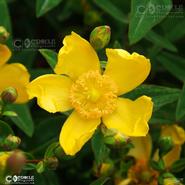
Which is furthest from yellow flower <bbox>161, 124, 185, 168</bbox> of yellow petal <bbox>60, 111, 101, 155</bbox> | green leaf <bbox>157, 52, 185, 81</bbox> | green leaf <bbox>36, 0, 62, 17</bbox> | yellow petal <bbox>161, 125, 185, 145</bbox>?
green leaf <bbox>36, 0, 62, 17</bbox>

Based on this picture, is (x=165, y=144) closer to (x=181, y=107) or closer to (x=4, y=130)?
(x=181, y=107)

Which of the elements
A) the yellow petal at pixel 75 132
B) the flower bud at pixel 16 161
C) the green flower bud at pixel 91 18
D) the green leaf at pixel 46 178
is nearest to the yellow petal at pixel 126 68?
the yellow petal at pixel 75 132

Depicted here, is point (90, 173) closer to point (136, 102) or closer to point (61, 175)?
point (61, 175)

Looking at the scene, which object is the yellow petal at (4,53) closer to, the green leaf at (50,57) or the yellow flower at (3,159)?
the green leaf at (50,57)

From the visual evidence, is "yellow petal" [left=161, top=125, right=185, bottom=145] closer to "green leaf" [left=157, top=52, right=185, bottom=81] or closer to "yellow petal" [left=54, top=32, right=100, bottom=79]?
"green leaf" [left=157, top=52, right=185, bottom=81]

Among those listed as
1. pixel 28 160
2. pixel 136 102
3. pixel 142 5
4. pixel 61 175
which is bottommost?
pixel 61 175

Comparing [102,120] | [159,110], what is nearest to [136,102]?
[102,120]
